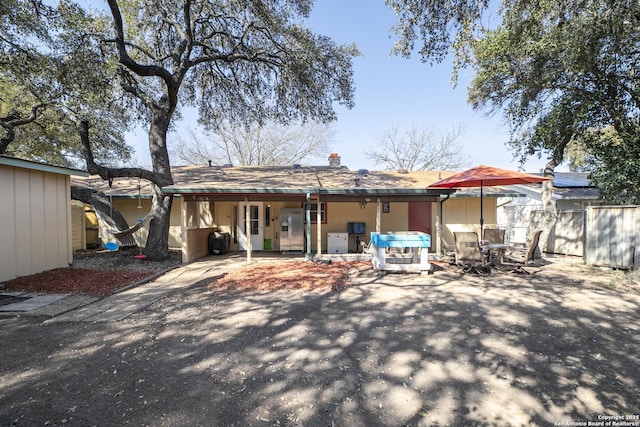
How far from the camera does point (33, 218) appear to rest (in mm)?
7441

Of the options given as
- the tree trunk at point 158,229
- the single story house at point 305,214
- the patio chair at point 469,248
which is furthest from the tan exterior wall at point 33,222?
the patio chair at point 469,248

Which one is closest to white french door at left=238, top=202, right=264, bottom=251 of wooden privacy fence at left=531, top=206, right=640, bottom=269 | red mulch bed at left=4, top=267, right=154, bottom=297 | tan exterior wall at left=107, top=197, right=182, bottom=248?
tan exterior wall at left=107, top=197, right=182, bottom=248

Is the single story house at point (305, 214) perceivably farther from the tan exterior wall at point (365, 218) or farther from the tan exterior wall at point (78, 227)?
the tan exterior wall at point (78, 227)

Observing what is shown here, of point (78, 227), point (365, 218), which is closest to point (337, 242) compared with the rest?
point (365, 218)

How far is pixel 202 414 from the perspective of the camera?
8.02ft

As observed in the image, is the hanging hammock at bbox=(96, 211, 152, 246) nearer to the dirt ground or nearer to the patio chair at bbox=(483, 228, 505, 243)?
the dirt ground

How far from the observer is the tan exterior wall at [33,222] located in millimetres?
6785

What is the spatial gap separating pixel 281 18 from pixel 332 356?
1019 cm

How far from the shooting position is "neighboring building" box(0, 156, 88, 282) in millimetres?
6773

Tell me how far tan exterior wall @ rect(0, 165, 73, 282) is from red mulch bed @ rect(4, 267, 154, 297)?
35cm

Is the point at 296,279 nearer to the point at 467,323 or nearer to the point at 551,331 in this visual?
the point at 467,323

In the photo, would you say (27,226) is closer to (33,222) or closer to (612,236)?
(33,222)

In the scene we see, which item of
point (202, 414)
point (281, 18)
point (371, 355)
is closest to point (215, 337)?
point (202, 414)

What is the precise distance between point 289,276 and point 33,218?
20.9 ft
